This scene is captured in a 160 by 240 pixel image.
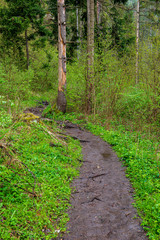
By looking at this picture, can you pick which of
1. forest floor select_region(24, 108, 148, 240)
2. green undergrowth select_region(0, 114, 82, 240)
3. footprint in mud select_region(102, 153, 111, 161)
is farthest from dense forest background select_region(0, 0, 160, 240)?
footprint in mud select_region(102, 153, 111, 161)

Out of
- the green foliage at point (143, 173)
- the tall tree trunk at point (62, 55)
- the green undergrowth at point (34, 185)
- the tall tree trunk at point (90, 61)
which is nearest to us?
the green undergrowth at point (34, 185)

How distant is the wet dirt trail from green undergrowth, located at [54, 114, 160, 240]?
17cm

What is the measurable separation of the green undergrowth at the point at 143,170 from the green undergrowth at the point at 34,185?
4.98ft

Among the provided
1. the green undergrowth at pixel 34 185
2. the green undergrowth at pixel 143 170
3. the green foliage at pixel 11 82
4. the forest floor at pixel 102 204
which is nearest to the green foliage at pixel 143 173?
the green undergrowth at pixel 143 170

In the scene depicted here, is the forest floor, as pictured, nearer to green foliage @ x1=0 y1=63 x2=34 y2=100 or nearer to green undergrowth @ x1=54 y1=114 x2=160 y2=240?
green undergrowth @ x1=54 y1=114 x2=160 y2=240

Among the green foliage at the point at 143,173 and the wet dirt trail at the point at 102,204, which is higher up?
the green foliage at the point at 143,173

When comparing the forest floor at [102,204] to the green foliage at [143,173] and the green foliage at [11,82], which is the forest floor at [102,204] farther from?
the green foliage at [11,82]

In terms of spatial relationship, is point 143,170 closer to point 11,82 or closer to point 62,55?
point 62,55

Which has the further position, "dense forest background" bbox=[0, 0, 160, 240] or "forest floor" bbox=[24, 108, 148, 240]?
"dense forest background" bbox=[0, 0, 160, 240]

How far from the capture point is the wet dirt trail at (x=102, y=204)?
3.48 m

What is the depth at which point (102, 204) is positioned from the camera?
4320 millimetres

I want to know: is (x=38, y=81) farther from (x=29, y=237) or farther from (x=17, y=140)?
(x=29, y=237)

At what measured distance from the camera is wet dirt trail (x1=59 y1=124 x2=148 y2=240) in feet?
11.4

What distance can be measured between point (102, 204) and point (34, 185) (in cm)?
155
